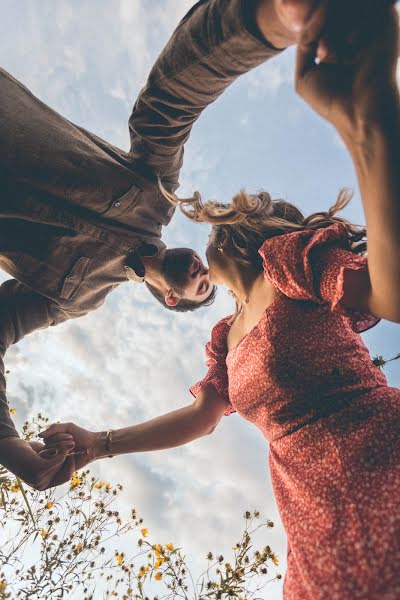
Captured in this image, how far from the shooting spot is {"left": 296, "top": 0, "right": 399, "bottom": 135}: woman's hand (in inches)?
24.5

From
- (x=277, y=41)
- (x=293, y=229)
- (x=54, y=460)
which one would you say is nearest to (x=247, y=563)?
(x=54, y=460)

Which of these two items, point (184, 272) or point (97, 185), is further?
point (184, 272)

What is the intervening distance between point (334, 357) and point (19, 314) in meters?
2.07

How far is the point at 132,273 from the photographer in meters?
2.49

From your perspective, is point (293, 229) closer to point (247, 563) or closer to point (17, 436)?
point (17, 436)

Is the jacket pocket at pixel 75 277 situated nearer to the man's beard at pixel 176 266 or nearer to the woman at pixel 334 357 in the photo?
the man's beard at pixel 176 266

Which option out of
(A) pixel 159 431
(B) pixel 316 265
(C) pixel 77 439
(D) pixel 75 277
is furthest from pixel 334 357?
(D) pixel 75 277

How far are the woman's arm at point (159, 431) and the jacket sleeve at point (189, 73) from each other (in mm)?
1407

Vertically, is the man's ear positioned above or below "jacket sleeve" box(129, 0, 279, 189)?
above

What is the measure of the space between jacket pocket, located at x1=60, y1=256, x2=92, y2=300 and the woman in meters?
0.84

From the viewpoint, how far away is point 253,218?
1758 mm

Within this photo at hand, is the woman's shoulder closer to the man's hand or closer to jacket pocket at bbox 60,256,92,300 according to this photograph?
jacket pocket at bbox 60,256,92,300

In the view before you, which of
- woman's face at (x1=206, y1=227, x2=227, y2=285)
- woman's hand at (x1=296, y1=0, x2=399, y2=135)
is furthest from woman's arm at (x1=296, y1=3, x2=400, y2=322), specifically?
woman's face at (x1=206, y1=227, x2=227, y2=285)

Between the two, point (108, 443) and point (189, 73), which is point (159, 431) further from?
point (189, 73)
